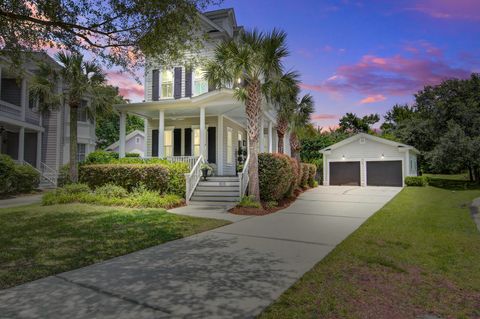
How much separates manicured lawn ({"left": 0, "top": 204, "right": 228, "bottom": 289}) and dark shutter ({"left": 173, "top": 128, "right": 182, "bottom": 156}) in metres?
7.52

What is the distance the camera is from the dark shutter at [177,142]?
18.7m

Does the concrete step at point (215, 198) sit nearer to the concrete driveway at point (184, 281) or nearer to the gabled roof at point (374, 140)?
the concrete driveway at point (184, 281)

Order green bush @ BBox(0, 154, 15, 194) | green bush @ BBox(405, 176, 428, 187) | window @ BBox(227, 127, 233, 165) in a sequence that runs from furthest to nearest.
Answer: green bush @ BBox(405, 176, 428, 187) < window @ BBox(227, 127, 233, 165) < green bush @ BBox(0, 154, 15, 194)

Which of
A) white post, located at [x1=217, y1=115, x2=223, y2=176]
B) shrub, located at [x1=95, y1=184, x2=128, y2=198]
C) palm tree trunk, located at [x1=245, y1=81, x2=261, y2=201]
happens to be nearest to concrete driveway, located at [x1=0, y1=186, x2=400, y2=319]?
palm tree trunk, located at [x1=245, y1=81, x2=261, y2=201]

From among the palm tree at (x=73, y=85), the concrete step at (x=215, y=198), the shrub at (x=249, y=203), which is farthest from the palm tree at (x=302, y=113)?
the palm tree at (x=73, y=85)

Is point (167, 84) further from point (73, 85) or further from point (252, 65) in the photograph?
point (252, 65)

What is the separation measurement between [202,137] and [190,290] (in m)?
11.7

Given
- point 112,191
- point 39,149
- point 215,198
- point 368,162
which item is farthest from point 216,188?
point 368,162

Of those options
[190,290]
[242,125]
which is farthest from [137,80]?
[242,125]

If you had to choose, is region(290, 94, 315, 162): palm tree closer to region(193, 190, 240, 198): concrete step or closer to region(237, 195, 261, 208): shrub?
region(193, 190, 240, 198): concrete step

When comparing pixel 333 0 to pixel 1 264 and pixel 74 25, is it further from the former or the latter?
pixel 1 264

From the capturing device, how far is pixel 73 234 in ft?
24.0

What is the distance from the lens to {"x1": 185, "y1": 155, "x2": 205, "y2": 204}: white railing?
1356 centimetres

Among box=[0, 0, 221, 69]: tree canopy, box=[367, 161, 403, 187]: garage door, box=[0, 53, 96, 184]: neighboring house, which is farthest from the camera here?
box=[367, 161, 403, 187]: garage door
